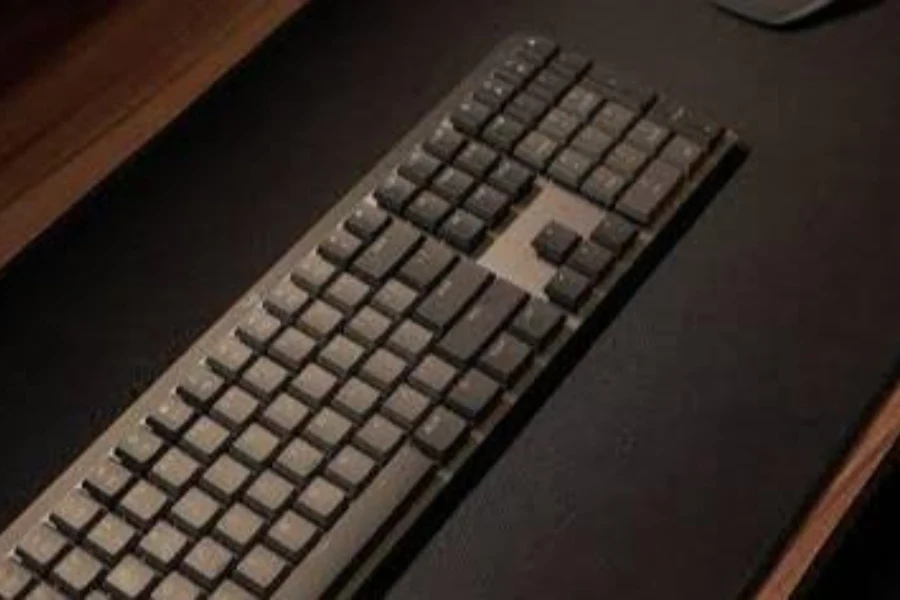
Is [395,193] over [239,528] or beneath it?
over

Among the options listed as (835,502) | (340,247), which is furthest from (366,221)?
(835,502)

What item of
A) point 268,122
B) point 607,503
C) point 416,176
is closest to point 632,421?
point 607,503

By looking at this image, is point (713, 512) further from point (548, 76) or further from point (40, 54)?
point (40, 54)

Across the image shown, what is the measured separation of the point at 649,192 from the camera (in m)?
0.77

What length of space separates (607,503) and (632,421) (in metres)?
0.04

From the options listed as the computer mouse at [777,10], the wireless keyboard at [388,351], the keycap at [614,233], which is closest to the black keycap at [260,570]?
the wireless keyboard at [388,351]

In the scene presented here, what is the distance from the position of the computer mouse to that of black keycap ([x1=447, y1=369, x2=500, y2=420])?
10.9 inches

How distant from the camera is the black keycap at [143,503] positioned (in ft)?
2.19

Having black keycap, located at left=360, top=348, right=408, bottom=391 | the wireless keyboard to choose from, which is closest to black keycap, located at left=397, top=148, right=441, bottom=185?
the wireless keyboard

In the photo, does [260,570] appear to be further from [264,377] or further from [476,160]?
[476,160]

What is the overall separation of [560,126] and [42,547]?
30 centimetres

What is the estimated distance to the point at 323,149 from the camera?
2.77 ft

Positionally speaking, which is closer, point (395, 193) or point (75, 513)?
point (75, 513)

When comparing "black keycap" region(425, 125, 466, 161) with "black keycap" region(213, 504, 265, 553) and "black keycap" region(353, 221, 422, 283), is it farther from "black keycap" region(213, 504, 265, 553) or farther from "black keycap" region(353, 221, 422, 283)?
"black keycap" region(213, 504, 265, 553)
